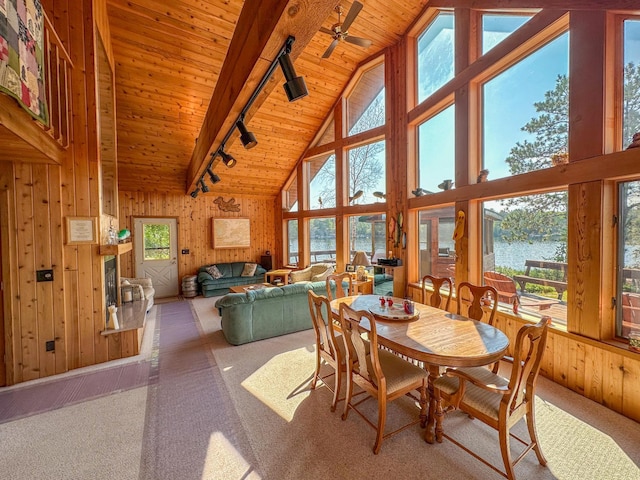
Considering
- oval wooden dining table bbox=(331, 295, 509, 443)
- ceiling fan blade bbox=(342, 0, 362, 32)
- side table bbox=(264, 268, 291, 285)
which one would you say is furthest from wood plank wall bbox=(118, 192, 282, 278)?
oval wooden dining table bbox=(331, 295, 509, 443)

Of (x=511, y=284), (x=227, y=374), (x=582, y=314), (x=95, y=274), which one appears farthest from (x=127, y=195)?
(x=582, y=314)

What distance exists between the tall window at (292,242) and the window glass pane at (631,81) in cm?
672

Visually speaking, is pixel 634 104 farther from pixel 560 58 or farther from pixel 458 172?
pixel 458 172

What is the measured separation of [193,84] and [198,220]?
373 cm

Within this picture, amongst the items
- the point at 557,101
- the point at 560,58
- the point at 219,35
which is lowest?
the point at 557,101

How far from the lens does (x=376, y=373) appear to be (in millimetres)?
1865

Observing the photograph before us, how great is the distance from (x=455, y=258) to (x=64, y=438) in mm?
4643

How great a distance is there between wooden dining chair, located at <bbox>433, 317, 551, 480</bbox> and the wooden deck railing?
13.1ft

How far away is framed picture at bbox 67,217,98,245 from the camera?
3.01 meters

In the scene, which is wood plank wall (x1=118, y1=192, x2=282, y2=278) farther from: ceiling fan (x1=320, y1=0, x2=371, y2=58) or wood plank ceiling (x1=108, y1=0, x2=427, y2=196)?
ceiling fan (x1=320, y1=0, x2=371, y2=58)

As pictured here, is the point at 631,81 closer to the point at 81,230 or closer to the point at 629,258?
the point at 629,258

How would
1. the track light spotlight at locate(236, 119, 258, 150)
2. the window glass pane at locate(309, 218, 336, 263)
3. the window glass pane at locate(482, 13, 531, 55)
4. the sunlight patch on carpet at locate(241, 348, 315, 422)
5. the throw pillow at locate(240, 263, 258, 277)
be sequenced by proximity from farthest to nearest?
the throw pillow at locate(240, 263, 258, 277)
the window glass pane at locate(309, 218, 336, 263)
the window glass pane at locate(482, 13, 531, 55)
the track light spotlight at locate(236, 119, 258, 150)
the sunlight patch on carpet at locate(241, 348, 315, 422)

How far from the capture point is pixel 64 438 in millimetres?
2037

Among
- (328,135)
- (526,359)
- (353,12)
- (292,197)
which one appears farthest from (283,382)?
(292,197)
